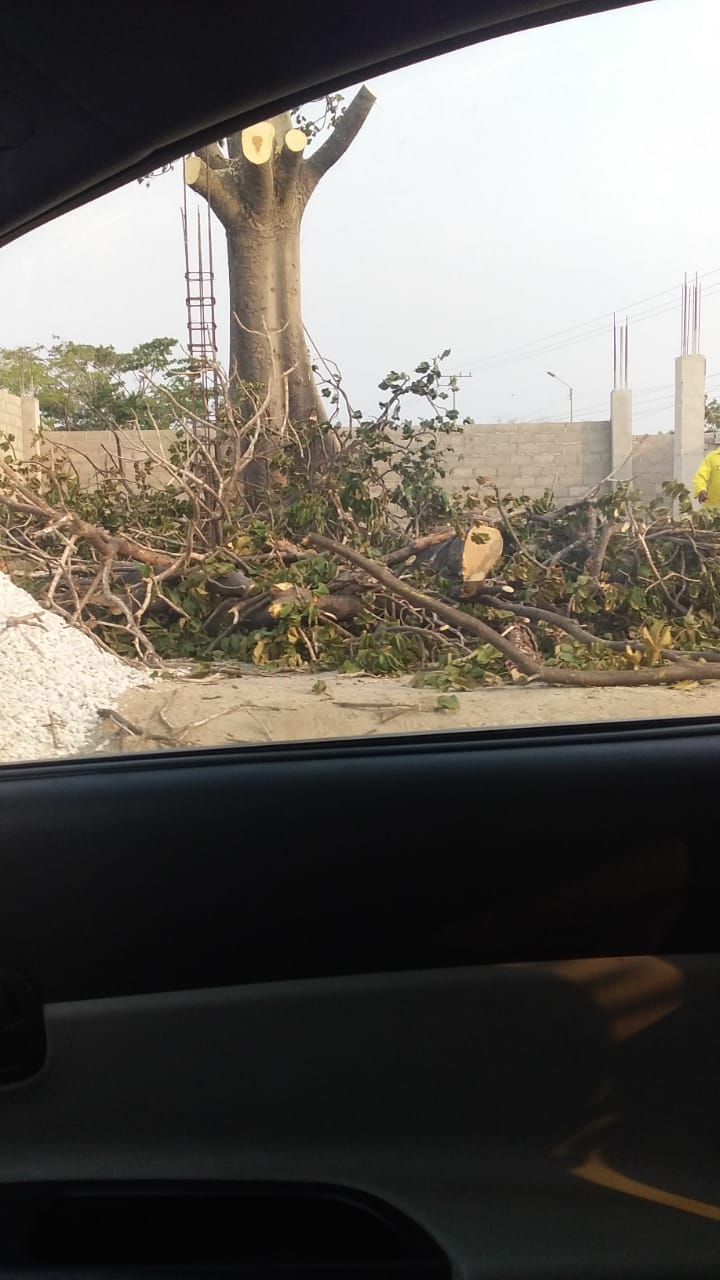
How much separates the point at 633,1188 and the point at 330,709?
4.19 feet

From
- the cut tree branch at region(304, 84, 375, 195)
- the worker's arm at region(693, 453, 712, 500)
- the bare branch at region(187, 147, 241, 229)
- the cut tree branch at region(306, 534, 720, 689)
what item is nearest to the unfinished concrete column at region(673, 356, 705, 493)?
the worker's arm at region(693, 453, 712, 500)

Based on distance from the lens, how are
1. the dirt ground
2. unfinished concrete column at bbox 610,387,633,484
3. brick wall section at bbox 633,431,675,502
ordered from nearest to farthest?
the dirt ground, unfinished concrete column at bbox 610,387,633,484, brick wall section at bbox 633,431,675,502

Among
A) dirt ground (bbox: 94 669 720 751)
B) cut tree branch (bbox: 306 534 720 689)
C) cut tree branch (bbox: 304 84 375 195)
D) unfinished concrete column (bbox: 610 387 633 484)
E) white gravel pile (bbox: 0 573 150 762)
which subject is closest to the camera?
cut tree branch (bbox: 304 84 375 195)

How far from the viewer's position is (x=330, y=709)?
270cm

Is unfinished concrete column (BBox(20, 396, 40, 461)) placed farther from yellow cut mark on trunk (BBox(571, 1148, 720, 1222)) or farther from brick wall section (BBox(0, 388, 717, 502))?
yellow cut mark on trunk (BBox(571, 1148, 720, 1222))

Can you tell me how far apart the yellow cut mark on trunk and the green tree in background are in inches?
77.9

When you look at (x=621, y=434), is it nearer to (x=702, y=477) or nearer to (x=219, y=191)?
→ (x=702, y=477)

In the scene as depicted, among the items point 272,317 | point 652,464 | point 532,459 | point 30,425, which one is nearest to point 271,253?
point 272,317

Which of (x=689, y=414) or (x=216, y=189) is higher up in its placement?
(x=216, y=189)

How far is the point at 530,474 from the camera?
307 cm

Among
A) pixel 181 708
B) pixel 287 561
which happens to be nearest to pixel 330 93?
pixel 181 708

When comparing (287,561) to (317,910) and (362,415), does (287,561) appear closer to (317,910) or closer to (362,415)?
(362,415)

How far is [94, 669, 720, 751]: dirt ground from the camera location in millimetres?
2439

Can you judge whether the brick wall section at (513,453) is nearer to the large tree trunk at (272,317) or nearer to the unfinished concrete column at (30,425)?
the unfinished concrete column at (30,425)
